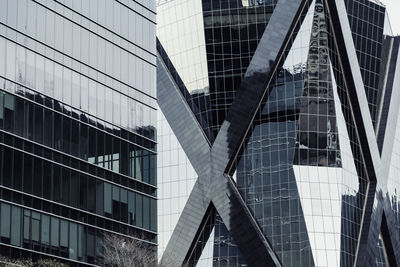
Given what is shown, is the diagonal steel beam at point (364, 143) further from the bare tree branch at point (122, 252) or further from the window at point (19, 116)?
the window at point (19, 116)

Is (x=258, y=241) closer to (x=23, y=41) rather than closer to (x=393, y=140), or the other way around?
→ (x=393, y=140)

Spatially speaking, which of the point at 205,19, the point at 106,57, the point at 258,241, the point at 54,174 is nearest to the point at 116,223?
the point at 54,174

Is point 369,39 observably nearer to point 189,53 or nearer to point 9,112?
point 189,53

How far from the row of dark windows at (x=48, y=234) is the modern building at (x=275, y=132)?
170 ft

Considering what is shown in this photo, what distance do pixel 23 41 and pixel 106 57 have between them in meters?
9.56

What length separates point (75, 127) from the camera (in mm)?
77250

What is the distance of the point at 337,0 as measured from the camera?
13062 cm

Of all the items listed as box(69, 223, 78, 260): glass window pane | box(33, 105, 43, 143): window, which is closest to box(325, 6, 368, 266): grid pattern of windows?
box(69, 223, 78, 260): glass window pane

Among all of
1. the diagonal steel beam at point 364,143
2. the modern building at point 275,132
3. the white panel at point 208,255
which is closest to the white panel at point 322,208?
the modern building at point 275,132

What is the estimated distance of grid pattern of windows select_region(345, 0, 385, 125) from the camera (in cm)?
13450

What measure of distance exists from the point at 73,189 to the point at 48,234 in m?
4.23

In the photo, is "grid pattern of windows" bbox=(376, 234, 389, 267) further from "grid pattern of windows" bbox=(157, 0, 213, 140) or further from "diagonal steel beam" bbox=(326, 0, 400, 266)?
"grid pattern of windows" bbox=(157, 0, 213, 140)

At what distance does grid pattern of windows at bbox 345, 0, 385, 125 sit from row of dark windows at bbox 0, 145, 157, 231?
58.0 meters

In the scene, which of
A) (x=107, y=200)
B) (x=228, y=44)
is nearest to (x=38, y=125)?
(x=107, y=200)
